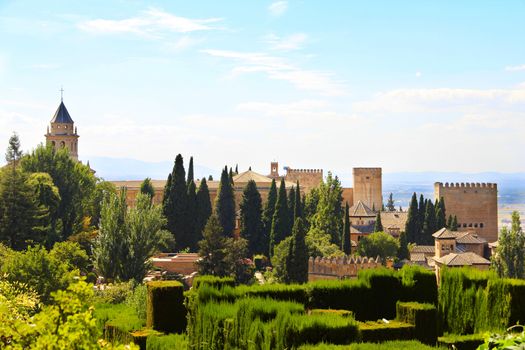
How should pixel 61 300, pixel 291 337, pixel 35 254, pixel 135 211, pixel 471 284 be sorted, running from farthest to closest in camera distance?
1. pixel 135 211
2. pixel 35 254
3. pixel 471 284
4. pixel 291 337
5. pixel 61 300

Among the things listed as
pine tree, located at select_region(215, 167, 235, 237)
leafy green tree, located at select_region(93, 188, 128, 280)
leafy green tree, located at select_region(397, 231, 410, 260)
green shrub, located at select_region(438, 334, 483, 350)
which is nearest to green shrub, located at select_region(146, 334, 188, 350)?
green shrub, located at select_region(438, 334, 483, 350)

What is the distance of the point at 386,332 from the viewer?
13.5 m

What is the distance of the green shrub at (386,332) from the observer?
43.4 ft

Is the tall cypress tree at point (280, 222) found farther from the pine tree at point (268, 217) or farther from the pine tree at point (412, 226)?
the pine tree at point (412, 226)

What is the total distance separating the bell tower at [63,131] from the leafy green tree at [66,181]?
2546 cm

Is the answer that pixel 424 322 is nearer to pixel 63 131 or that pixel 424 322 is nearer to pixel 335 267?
pixel 335 267

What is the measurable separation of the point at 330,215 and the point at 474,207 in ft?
91.7

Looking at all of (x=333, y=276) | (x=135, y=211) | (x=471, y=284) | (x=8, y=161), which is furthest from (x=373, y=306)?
(x=8, y=161)

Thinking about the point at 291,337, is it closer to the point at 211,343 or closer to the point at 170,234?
the point at 211,343

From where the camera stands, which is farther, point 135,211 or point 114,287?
point 135,211

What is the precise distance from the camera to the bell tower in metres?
73.8

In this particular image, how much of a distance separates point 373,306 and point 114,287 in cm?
1429

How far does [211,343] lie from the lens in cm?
1196

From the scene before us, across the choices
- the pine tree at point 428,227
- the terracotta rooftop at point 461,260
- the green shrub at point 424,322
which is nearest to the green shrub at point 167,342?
the green shrub at point 424,322
